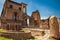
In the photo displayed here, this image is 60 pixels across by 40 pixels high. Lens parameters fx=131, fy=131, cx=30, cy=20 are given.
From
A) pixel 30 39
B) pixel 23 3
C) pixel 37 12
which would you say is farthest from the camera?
pixel 37 12

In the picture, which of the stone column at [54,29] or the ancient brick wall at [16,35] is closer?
the ancient brick wall at [16,35]

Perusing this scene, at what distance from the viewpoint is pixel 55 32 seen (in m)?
20.5

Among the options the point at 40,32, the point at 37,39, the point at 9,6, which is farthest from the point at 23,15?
the point at 37,39

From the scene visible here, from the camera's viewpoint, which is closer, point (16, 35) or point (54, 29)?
point (16, 35)

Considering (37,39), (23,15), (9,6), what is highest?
(9,6)

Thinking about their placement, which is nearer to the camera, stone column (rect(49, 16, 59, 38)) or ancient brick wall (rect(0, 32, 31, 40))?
ancient brick wall (rect(0, 32, 31, 40))

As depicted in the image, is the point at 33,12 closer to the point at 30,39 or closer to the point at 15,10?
the point at 15,10

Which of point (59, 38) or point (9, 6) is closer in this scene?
point (59, 38)

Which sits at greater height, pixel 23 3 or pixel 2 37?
pixel 23 3

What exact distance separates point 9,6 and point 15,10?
207 cm

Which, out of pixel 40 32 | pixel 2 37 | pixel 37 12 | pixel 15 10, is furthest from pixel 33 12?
pixel 2 37

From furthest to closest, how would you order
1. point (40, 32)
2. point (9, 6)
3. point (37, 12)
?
point (37, 12)
point (9, 6)
point (40, 32)

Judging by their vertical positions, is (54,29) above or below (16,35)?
above

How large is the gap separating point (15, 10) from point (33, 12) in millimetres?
8825
